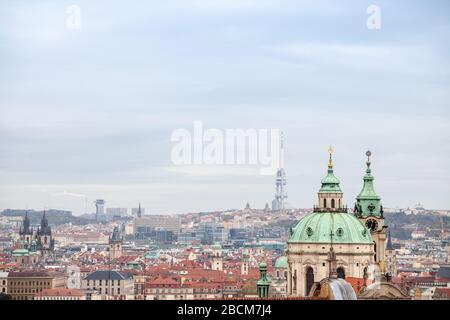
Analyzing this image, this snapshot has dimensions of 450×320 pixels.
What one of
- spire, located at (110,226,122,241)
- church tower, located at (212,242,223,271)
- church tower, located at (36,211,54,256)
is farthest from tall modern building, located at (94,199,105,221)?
spire, located at (110,226,122,241)

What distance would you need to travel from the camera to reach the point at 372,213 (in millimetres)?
28953

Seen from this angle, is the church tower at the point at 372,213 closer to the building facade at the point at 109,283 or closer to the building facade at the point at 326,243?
the building facade at the point at 326,243

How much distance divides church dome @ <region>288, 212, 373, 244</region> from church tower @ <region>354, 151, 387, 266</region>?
153cm

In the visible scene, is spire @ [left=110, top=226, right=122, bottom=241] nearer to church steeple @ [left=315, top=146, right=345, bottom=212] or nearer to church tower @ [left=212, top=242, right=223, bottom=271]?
church tower @ [left=212, top=242, right=223, bottom=271]

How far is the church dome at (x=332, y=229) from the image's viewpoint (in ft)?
87.5

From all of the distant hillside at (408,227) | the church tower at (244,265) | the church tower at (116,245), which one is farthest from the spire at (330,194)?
the church tower at (116,245)

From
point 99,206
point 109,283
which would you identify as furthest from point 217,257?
point 99,206

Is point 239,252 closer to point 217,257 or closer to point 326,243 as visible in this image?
point 217,257

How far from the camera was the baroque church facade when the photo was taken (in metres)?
26.1

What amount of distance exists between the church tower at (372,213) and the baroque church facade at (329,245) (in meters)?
0.79

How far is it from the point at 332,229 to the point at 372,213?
2.44m

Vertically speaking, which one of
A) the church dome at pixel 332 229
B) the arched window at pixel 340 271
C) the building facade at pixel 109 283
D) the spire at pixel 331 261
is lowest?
the building facade at pixel 109 283
